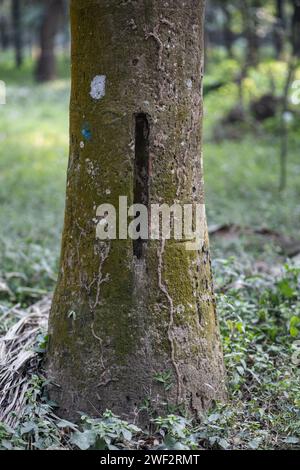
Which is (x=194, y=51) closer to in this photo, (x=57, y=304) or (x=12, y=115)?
(x=57, y=304)

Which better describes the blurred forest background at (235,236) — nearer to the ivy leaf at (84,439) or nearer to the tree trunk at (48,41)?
the ivy leaf at (84,439)

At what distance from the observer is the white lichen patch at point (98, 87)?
9.53 feet

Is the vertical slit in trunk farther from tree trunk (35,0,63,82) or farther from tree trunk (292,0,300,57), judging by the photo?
tree trunk (35,0,63,82)

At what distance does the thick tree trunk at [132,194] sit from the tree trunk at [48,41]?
64.9 ft

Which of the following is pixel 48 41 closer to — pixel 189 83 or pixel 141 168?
pixel 189 83

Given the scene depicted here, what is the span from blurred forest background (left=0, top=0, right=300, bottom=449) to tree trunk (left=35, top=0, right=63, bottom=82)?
443cm

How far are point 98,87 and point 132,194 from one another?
50 cm

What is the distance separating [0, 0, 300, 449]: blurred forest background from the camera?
3025 mm

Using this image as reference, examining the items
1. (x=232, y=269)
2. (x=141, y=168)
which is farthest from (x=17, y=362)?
(x=232, y=269)

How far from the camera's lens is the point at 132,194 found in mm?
2941

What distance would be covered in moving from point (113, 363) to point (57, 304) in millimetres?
433

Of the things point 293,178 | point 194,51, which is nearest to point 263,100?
point 293,178

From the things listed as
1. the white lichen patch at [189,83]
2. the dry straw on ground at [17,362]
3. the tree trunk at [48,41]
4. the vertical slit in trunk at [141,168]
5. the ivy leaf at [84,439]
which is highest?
the tree trunk at [48,41]

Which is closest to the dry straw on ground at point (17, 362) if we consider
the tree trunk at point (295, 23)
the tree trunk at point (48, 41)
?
the tree trunk at point (295, 23)
